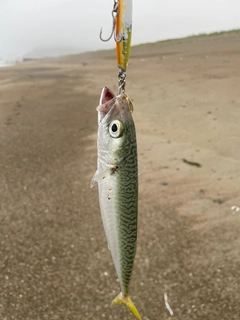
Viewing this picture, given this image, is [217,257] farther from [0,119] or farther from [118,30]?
[0,119]

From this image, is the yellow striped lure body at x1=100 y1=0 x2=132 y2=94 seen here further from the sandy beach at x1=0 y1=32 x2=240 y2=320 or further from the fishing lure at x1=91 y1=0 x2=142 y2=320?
the sandy beach at x1=0 y1=32 x2=240 y2=320

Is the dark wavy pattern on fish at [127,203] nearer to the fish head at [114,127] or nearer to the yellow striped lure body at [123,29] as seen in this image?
the fish head at [114,127]

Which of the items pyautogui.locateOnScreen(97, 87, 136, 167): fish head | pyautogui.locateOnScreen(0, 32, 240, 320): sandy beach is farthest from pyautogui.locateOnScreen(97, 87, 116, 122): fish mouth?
pyautogui.locateOnScreen(0, 32, 240, 320): sandy beach

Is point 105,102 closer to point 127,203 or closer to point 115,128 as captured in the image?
point 115,128

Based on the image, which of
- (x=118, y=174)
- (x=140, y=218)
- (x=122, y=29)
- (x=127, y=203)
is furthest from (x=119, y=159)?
(x=140, y=218)

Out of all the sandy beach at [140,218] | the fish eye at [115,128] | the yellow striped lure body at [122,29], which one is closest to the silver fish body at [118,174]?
the fish eye at [115,128]

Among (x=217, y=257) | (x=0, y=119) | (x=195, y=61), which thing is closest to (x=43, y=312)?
(x=217, y=257)
